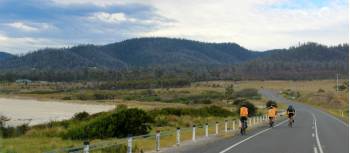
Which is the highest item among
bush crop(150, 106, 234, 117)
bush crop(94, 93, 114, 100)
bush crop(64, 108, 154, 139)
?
bush crop(64, 108, 154, 139)

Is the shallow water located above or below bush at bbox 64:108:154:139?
below

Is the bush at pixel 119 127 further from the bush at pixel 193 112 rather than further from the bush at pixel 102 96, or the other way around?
the bush at pixel 102 96

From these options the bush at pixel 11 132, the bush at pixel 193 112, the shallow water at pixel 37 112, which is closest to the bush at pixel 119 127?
the bush at pixel 11 132

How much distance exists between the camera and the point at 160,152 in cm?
1933

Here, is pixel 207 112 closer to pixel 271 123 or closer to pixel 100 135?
pixel 271 123

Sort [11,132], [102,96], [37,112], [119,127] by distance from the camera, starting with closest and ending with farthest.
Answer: [119,127], [11,132], [37,112], [102,96]

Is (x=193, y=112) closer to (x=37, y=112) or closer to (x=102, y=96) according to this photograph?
(x=37, y=112)

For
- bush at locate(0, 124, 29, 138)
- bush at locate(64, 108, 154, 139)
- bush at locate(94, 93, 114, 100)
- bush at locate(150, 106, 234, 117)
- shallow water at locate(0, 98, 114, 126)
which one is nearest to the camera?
bush at locate(64, 108, 154, 139)

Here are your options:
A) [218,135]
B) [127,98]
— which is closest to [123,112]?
[218,135]

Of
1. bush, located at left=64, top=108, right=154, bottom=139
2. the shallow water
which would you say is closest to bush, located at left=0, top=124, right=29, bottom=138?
bush, located at left=64, top=108, right=154, bottom=139

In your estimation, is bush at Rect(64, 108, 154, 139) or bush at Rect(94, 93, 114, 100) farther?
bush at Rect(94, 93, 114, 100)

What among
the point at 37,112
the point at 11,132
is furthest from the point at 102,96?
the point at 11,132

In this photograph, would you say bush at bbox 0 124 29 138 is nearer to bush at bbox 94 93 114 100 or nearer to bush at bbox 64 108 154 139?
bush at bbox 64 108 154 139

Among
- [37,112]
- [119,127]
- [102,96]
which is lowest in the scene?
[37,112]
